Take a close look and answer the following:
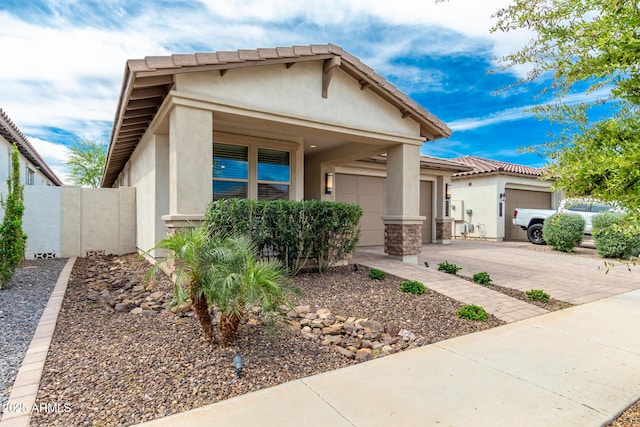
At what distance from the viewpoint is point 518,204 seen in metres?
17.5

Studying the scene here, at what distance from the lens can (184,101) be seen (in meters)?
5.82

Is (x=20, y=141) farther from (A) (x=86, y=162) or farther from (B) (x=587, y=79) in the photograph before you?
(A) (x=86, y=162)

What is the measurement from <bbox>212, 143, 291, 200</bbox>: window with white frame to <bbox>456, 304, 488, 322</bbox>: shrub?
5.44m

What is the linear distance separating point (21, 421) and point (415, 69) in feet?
38.8

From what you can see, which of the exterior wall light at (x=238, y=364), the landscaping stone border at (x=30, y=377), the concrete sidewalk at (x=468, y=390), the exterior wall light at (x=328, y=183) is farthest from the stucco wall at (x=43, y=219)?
the concrete sidewalk at (x=468, y=390)

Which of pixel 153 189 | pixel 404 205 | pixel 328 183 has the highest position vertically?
pixel 328 183

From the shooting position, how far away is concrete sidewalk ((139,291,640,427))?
2551 mm

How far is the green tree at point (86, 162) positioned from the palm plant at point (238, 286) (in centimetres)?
3179

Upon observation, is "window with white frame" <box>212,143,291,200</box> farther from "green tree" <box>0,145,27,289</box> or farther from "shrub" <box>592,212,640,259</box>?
"shrub" <box>592,212,640,259</box>

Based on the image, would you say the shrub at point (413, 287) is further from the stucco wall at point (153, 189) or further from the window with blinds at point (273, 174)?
the stucco wall at point (153, 189)

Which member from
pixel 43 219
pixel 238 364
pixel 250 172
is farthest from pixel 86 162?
pixel 238 364

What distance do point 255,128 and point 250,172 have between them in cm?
129

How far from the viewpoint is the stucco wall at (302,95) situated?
621 centimetres

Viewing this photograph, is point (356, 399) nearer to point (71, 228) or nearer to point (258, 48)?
point (258, 48)
